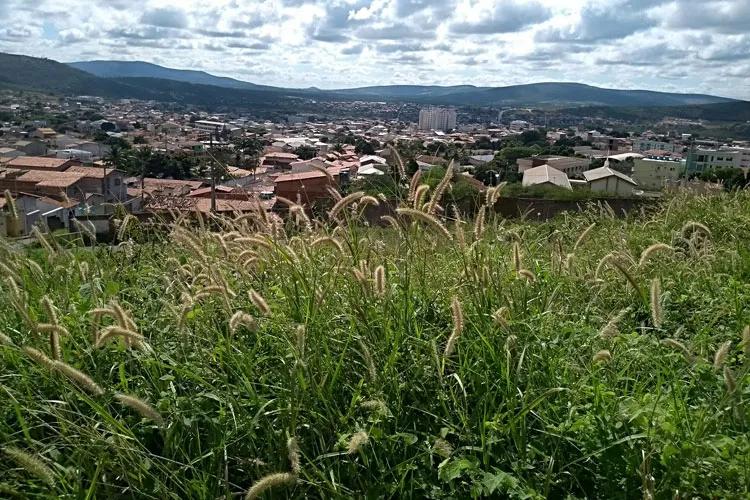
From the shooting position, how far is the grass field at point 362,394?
175cm

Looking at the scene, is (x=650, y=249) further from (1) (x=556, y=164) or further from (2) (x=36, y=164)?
(1) (x=556, y=164)

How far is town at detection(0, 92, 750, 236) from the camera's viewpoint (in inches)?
166

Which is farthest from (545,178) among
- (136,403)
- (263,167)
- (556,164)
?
(136,403)

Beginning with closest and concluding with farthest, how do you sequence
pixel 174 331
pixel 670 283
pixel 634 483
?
1. pixel 634 483
2. pixel 174 331
3. pixel 670 283

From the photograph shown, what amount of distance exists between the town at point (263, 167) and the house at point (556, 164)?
0.08 m

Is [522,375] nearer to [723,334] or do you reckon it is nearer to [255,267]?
[723,334]

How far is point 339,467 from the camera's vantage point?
74.5 inches

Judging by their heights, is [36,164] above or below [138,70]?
below

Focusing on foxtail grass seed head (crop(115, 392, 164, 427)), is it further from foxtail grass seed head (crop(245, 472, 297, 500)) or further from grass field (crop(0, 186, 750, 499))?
foxtail grass seed head (crop(245, 472, 297, 500))

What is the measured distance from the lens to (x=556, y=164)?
24922 millimetres

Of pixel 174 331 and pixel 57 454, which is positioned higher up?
pixel 174 331

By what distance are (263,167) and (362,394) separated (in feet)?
29.7

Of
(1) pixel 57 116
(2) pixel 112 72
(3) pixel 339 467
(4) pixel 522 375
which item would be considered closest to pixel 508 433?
(4) pixel 522 375

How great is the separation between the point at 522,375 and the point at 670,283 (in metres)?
1.74
